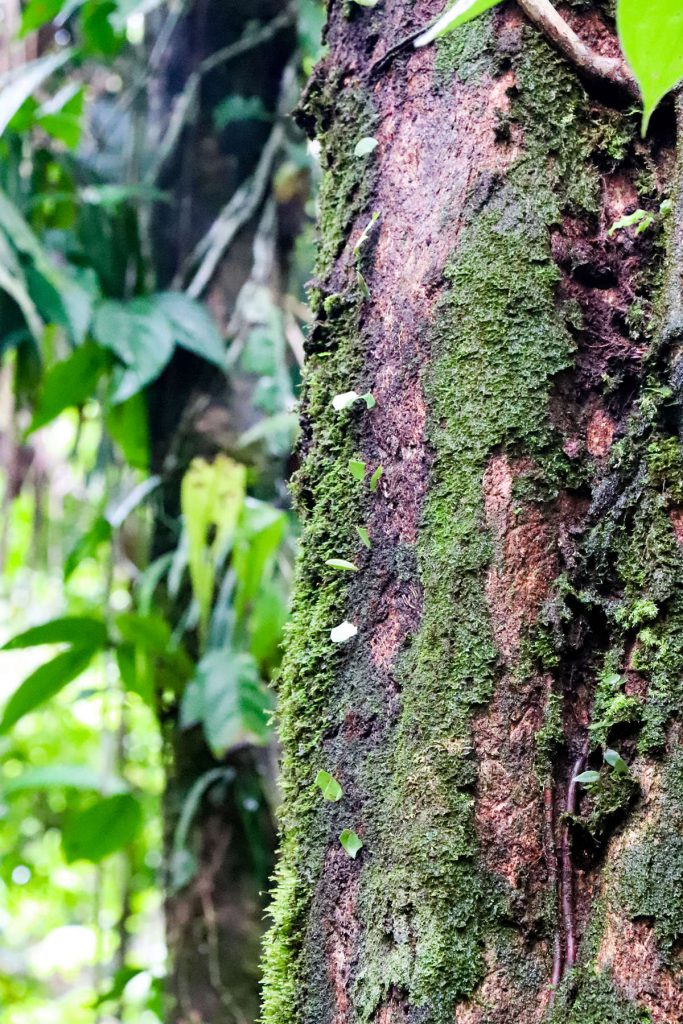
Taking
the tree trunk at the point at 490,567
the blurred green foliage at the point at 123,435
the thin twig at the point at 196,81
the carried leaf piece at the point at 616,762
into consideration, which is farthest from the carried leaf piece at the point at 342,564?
the thin twig at the point at 196,81

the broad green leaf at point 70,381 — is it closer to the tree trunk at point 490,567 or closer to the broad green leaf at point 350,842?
the tree trunk at point 490,567

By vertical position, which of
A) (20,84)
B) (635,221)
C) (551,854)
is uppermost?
(20,84)

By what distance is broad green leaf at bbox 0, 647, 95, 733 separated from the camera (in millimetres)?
1865

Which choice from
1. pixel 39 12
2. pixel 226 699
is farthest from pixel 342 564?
pixel 39 12

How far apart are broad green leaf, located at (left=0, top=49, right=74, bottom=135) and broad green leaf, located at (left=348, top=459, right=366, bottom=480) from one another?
1.23m

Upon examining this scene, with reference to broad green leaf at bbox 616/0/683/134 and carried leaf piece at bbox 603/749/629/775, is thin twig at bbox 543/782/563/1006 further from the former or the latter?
broad green leaf at bbox 616/0/683/134

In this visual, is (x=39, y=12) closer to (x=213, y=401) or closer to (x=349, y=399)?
(x=213, y=401)

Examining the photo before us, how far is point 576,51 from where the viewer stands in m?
0.78

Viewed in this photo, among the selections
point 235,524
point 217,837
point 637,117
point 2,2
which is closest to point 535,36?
point 637,117

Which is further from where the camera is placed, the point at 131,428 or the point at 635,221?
the point at 131,428

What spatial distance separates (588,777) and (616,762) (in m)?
0.02

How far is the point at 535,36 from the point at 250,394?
4.54ft

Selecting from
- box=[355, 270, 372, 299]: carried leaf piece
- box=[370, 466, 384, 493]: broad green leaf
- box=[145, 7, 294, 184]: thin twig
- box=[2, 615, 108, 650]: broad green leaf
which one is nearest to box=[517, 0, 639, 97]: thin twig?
box=[355, 270, 372, 299]: carried leaf piece

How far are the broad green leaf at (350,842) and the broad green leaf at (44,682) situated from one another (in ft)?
4.26
